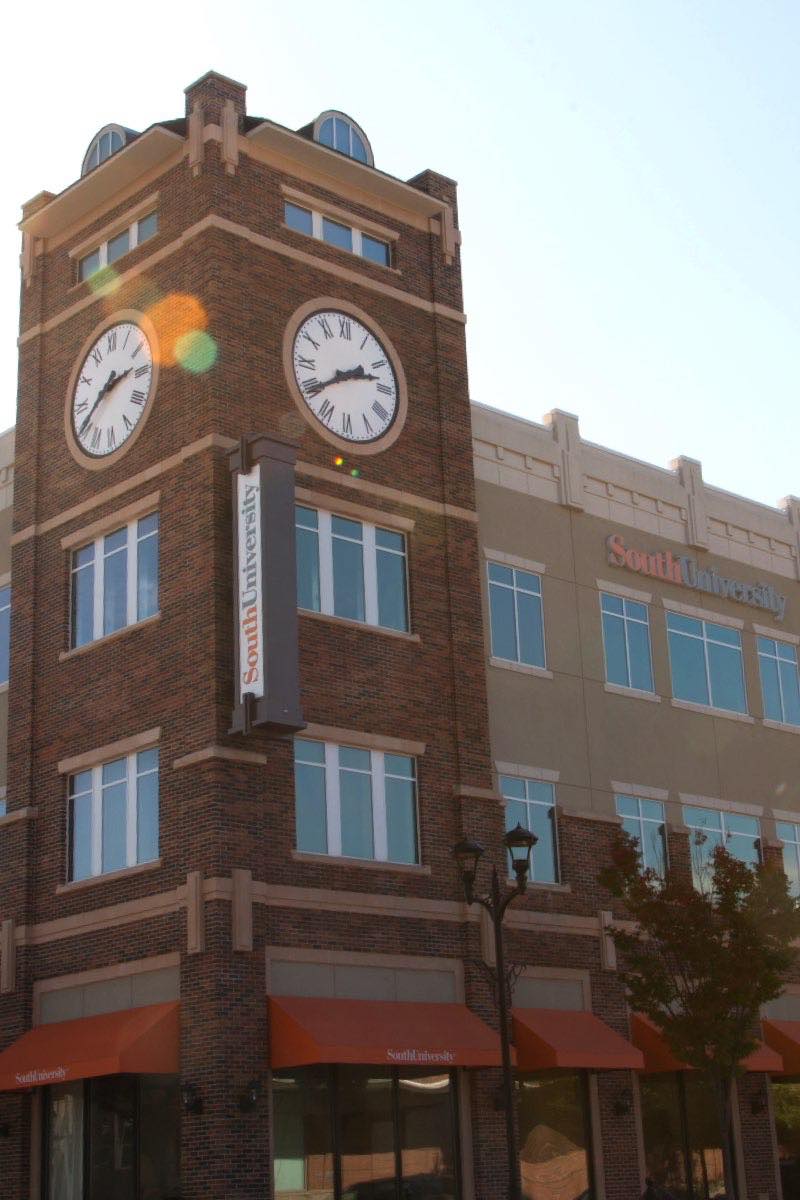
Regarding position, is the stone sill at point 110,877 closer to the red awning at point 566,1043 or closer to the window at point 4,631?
the window at point 4,631

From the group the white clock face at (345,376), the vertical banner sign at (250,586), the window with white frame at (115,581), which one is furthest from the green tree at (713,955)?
the window with white frame at (115,581)

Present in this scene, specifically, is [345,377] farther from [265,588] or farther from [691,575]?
[691,575]

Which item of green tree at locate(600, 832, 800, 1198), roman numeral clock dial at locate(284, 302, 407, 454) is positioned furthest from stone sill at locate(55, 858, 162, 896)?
roman numeral clock dial at locate(284, 302, 407, 454)

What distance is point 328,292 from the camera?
97.4 feet

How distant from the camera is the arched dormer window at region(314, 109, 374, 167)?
3067cm

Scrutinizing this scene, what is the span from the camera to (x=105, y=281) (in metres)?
30.7

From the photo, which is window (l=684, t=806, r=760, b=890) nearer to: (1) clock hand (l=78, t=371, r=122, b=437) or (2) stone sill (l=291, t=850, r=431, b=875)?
(2) stone sill (l=291, t=850, r=431, b=875)

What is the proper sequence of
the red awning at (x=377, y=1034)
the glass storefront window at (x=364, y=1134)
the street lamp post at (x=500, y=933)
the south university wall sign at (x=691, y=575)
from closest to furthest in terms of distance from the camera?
the street lamp post at (x=500, y=933), the red awning at (x=377, y=1034), the glass storefront window at (x=364, y=1134), the south university wall sign at (x=691, y=575)

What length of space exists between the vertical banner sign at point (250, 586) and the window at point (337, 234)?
5885 mm

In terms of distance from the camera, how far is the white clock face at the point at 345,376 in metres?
28.8

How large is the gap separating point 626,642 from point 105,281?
Result: 40.4 feet

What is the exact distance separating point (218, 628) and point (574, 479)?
A: 10166 mm

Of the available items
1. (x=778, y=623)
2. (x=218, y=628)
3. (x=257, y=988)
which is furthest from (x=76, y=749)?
(x=778, y=623)

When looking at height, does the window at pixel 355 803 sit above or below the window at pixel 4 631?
below
